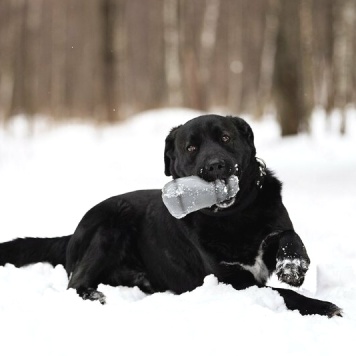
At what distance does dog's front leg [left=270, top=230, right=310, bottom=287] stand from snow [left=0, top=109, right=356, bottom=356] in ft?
0.53

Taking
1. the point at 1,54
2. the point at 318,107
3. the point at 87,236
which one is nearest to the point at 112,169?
the point at 87,236

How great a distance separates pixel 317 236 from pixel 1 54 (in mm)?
18470

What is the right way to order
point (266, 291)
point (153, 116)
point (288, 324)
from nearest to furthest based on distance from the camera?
point (288, 324), point (266, 291), point (153, 116)

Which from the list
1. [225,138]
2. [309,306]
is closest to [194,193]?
[225,138]

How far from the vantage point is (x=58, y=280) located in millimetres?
4109

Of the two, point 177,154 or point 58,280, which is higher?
point 177,154

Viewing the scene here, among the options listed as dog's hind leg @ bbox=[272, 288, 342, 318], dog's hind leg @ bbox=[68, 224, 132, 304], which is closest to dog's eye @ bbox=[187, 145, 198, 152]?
dog's hind leg @ bbox=[68, 224, 132, 304]

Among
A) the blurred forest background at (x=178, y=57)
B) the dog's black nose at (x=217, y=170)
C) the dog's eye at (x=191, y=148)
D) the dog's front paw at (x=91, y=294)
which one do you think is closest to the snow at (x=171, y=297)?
the dog's front paw at (x=91, y=294)

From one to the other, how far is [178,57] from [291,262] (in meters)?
17.1

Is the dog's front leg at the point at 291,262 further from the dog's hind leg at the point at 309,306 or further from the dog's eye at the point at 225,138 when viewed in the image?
the dog's eye at the point at 225,138

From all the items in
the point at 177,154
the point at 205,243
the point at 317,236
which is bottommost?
the point at 317,236

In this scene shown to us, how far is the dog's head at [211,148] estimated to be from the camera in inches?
135

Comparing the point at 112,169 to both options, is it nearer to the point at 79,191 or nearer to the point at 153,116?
the point at 79,191

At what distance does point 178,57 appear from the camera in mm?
19719
